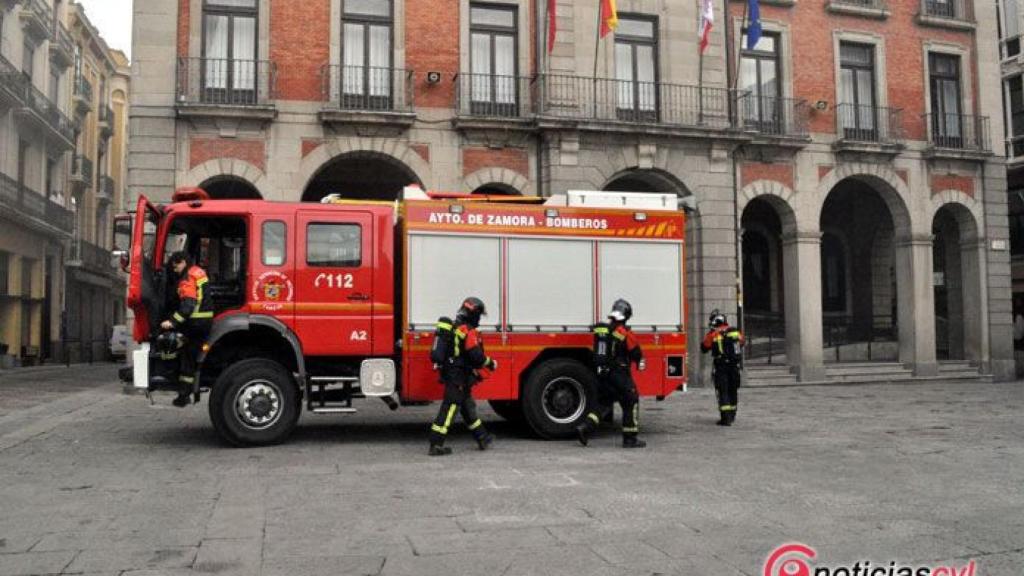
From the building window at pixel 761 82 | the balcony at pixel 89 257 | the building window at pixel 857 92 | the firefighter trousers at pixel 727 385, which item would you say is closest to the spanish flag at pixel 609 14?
the building window at pixel 761 82

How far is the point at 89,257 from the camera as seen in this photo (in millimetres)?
38906

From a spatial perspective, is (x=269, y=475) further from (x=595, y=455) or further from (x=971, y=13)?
(x=971, y=13)

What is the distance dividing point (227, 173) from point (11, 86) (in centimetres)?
1725

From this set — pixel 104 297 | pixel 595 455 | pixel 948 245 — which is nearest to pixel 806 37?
pixel 948 245

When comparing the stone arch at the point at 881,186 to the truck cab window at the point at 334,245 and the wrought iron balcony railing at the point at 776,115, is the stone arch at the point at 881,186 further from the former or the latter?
the truck cab window at the point at 334,245

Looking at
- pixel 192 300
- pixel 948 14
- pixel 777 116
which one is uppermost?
pixel 948 14

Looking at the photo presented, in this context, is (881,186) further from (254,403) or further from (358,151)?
(254,403)

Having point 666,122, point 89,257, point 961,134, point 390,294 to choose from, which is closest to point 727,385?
point 390,294

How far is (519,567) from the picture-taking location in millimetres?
4898

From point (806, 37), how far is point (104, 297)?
37.3 metres

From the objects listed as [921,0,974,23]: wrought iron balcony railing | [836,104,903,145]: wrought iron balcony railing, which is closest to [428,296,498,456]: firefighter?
[836,104,903,145]: wrought iron balcony railing

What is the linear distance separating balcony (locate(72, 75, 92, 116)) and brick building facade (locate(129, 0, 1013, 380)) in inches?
892

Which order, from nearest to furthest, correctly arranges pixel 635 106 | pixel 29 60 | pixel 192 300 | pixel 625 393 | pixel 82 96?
pixel 192 300
pixel 625 393
pixel 635 106
pixel 29 60
pixel 82 96

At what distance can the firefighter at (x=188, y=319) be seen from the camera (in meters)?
9.20
